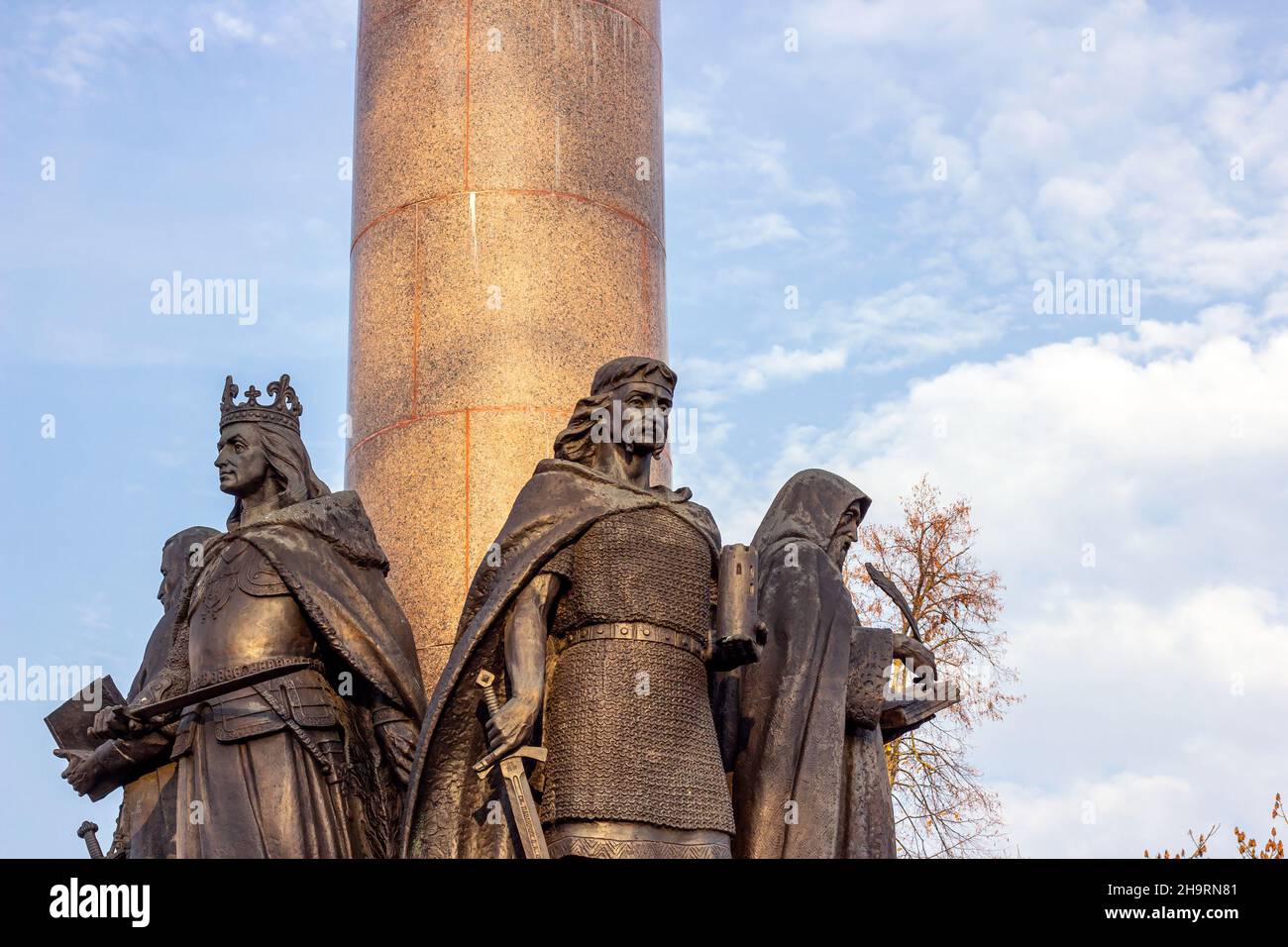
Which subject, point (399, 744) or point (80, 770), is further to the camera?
point (80, 770)

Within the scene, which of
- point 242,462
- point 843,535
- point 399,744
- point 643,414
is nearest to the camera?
point 643,414

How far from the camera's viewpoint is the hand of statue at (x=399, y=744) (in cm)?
1015

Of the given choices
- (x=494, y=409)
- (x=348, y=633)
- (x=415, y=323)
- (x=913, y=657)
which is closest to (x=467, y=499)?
(x=494, y=409)

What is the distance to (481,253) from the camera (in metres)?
12.1

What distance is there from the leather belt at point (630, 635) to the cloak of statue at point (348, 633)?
3.42 feet

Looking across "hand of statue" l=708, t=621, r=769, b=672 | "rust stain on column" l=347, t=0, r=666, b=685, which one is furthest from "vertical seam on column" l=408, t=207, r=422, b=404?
"hand of statue" l=708, t=621, r=769, b=672

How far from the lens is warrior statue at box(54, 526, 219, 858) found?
35.1 feet

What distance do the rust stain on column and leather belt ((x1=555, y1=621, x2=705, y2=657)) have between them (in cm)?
171

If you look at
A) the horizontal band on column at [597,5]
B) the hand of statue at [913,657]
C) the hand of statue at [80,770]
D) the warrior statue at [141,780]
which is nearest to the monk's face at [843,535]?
the hand of statue at [913,657]

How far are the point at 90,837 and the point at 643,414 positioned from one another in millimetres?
3884

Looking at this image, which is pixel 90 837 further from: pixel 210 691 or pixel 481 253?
pixel 481 253

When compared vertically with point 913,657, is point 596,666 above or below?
below

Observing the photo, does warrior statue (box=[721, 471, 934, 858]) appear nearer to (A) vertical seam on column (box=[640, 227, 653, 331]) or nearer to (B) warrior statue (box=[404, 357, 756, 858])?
(B) warrior statue (box=[404, 357, 756, 858])

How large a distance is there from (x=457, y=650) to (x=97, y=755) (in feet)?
7.65
